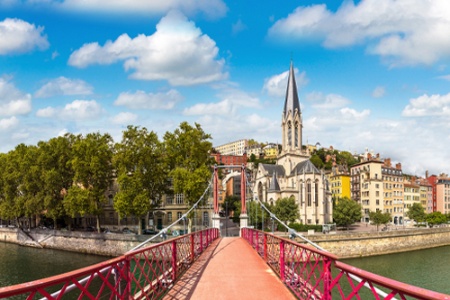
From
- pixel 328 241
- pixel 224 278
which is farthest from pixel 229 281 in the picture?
pixel 328 241

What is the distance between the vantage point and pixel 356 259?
35844 mm

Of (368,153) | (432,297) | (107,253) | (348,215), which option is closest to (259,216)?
(348,215)

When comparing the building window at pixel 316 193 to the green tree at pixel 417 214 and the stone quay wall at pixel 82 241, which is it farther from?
the stone quay wall at pixel 82 241

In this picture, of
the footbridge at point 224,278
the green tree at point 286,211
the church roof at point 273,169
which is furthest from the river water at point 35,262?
the church roof at point 273,169

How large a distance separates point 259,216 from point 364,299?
1053 inches

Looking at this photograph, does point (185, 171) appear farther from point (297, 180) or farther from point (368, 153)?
point (368, 153)

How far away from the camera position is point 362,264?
32500 mm

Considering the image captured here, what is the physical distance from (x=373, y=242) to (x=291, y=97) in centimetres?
3409

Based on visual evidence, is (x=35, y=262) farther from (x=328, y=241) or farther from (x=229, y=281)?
(x=229, y=281)

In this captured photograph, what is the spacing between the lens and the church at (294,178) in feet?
188

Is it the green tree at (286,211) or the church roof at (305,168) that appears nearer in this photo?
the green tree at (286,211)

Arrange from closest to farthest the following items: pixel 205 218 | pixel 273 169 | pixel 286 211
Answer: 1. pixel 286 211
2. pixel 205 218
3. pixel 273 169

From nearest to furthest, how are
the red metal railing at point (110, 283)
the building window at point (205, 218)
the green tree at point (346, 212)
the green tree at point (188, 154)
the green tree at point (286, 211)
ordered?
the red metal railing at point (110, 283) < the green tree at point (188, 154) < the building window at point (205, 218) < the green tree at point (286, 211) < the green tree at point (346, 212)

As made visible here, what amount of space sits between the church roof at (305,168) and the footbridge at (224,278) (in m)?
44.7
